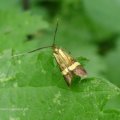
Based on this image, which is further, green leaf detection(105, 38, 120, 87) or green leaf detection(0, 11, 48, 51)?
green leaf detection(105, 38, 120, 87)

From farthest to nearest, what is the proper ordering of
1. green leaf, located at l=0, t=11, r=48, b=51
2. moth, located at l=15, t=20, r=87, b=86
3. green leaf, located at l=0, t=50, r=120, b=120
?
green leaf, located at l=0, t=11, r=48, b=51, moth, located at l=15, t=20, r=87, b=86, green leaf, located at l=0, t=50, r=120, b=120

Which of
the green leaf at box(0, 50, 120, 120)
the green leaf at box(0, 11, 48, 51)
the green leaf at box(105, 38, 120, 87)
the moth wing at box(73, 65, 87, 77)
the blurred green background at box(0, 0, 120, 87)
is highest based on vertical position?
the moth wing at box(73, 65, 87, 77)

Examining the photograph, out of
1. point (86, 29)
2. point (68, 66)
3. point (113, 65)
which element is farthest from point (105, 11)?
point (68, 66)

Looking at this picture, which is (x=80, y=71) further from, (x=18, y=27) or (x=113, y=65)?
(x=113, y=65)

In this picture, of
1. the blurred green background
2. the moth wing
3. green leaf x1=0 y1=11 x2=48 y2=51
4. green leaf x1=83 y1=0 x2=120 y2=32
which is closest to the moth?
the moth wing

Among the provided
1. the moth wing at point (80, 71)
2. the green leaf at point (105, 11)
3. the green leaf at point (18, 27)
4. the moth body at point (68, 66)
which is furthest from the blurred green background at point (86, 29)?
the moth wing at point (80, 71)

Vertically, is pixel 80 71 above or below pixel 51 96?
above

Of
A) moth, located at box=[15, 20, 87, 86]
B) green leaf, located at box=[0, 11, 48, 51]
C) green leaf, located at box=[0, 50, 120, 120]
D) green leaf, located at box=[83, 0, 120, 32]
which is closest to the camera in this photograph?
green leaf, located at box=[0, 50, 120, 120]

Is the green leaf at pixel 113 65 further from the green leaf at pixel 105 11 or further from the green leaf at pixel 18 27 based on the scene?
the green leaf at pixel 18 27

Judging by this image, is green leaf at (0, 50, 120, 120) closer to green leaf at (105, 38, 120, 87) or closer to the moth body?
the moth body
